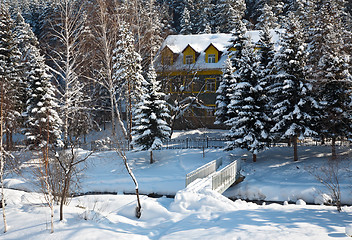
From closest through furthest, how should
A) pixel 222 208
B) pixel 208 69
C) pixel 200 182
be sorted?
pixel 222 208, pixel 200 182, pixel 208 69

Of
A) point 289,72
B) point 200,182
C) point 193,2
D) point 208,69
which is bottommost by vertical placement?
point 200,182

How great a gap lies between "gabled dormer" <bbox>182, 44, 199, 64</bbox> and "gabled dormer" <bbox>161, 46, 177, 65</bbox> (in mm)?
1248

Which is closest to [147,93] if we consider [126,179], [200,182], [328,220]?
[126,179]

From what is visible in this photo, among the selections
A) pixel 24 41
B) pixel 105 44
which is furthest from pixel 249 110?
pixel 24 41

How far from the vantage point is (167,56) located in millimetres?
31531

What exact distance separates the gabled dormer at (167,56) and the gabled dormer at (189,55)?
125 centimetres

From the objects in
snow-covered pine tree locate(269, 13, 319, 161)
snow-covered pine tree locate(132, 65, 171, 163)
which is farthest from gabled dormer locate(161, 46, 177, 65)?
snow-covered pine tree locate(269, 13, 319, 161)

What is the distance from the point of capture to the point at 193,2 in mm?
54531

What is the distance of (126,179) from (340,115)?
1509 centimetres

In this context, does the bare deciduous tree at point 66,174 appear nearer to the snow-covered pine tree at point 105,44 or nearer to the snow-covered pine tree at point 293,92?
the snow-covered pine tree at point 105,44

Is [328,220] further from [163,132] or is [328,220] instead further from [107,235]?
[163,132]

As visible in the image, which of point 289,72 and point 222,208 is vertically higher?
point 289,72

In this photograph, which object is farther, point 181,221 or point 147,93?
point 147,93

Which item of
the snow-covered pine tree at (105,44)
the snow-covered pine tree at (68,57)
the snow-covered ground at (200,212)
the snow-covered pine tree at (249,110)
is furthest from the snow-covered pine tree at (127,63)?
the snow-covered pine tree at (249,110)
